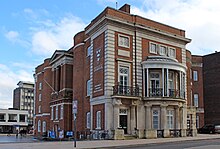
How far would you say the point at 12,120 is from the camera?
112m

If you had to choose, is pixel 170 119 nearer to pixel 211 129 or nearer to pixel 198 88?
pixel 211 129

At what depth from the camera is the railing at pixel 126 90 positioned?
103 ft

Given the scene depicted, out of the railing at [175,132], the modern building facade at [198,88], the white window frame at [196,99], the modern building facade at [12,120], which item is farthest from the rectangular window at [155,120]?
the modern building facade at [12,120]

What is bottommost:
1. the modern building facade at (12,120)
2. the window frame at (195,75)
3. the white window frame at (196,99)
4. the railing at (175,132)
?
the modern building facade at (12,120)

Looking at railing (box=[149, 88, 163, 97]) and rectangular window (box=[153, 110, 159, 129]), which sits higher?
railing (box=[149, 88, 163, 97])

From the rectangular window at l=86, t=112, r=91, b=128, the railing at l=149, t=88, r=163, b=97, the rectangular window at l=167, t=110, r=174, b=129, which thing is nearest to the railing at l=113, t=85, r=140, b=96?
the railing at l=149, t=88, r=163, b=97

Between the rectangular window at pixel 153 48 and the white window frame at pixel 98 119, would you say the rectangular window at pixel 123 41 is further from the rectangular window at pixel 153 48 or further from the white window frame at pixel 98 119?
the white window frame at pixel 98 119

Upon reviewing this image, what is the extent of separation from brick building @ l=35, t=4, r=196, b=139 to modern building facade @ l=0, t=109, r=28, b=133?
77.0 meters

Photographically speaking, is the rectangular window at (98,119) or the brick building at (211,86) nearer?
the rectangular window at (98,119)

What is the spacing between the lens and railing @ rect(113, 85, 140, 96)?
103ft

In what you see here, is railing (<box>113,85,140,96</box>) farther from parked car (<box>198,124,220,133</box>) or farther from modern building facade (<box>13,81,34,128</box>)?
modern building facade (<box>13,81,34,128</box>)

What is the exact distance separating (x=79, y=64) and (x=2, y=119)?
78.7 meters

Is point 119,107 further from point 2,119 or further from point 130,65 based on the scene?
point 2,119

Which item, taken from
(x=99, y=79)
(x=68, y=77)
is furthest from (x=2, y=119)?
(x=99, y=79)
